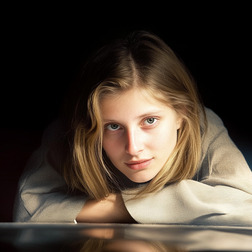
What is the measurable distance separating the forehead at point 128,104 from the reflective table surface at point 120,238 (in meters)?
0.32

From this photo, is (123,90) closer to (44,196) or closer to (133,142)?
(133,142)

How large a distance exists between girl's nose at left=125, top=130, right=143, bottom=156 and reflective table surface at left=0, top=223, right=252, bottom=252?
29 cm

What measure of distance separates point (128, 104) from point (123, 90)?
0.03 m

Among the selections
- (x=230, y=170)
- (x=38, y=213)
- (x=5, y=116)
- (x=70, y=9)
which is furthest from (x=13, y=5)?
(x=230, y=170)

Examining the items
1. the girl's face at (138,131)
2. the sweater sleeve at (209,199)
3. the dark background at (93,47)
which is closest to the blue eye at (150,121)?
the girl's face at (138,131)

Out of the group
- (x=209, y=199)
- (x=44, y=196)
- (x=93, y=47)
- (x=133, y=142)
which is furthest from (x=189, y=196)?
(x=93, y=47)

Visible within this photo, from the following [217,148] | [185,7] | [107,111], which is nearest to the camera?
[107,111]

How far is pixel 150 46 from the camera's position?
2.87 ft

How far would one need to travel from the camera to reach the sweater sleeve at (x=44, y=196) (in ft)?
2.92

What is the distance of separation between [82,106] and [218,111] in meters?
0.36

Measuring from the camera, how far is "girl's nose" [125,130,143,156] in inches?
31.0

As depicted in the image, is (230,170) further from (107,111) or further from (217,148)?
(107,111)

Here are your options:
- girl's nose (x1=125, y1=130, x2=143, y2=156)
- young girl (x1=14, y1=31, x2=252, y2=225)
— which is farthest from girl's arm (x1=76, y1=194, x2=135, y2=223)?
girl's nose (x1=125, y1=130, x2=143, y2=156)

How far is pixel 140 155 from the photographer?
815mm
